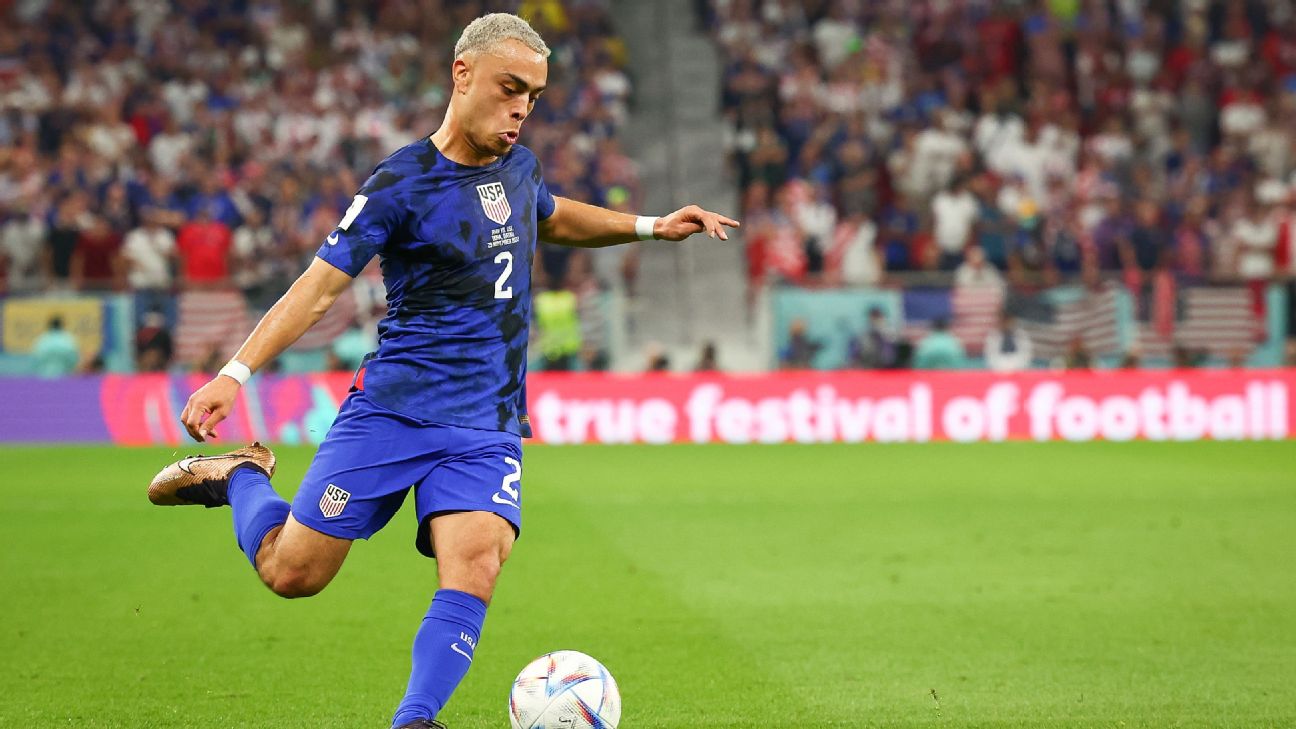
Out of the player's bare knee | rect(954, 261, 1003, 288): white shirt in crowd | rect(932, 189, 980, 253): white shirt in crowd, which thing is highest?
rect(932, 189, 980, 253): white shirt in crowd

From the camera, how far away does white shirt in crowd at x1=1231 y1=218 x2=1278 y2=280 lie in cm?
2041

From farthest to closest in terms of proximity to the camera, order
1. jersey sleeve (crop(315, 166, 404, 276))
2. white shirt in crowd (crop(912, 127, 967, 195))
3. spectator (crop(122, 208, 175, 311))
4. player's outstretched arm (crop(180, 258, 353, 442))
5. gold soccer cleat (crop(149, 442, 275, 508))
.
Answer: white shirt in crowd (crop(912, 127, 967, 195)) → spectator (crop(122, 208, 175, 311)) → gold soccer cleat (crop(149, 442, 275, 508)) → jersey sleeve (crop(315, 166, 404, 276)) → player's outstretched arm (crop(180, 258, 353, 442))

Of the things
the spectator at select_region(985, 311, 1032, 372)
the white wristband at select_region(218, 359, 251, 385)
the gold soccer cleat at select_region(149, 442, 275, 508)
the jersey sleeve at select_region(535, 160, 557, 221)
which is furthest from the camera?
the spectator at select_region(985, 311, 1032, 372)

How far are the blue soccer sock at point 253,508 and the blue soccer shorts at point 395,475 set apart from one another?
0.99 feet

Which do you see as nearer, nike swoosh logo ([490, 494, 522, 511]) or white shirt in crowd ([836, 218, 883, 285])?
nike swoosh logo ([490, 494, 522, 511])

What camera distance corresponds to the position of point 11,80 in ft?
69.4

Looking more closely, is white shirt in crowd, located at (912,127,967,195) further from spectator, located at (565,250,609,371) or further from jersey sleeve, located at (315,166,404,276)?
jersey sleeve, located at (315,166,404,276)

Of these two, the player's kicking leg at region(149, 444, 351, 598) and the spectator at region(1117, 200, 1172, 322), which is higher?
the spectator at region(1117, 200, 1172, 322)

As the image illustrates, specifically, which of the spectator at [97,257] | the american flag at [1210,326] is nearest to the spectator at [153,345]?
the spectator at [97,257]

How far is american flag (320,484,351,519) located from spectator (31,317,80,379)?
13.6m

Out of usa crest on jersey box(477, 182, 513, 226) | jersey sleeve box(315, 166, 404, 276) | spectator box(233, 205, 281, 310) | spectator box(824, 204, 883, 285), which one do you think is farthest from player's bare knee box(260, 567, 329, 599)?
spectator box(824, 204, 883, 285)

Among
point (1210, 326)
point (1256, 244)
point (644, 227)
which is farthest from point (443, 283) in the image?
point (1256, 244)

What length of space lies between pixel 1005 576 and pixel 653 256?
12422 mm

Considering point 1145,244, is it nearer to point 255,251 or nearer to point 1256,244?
point 1256,244
